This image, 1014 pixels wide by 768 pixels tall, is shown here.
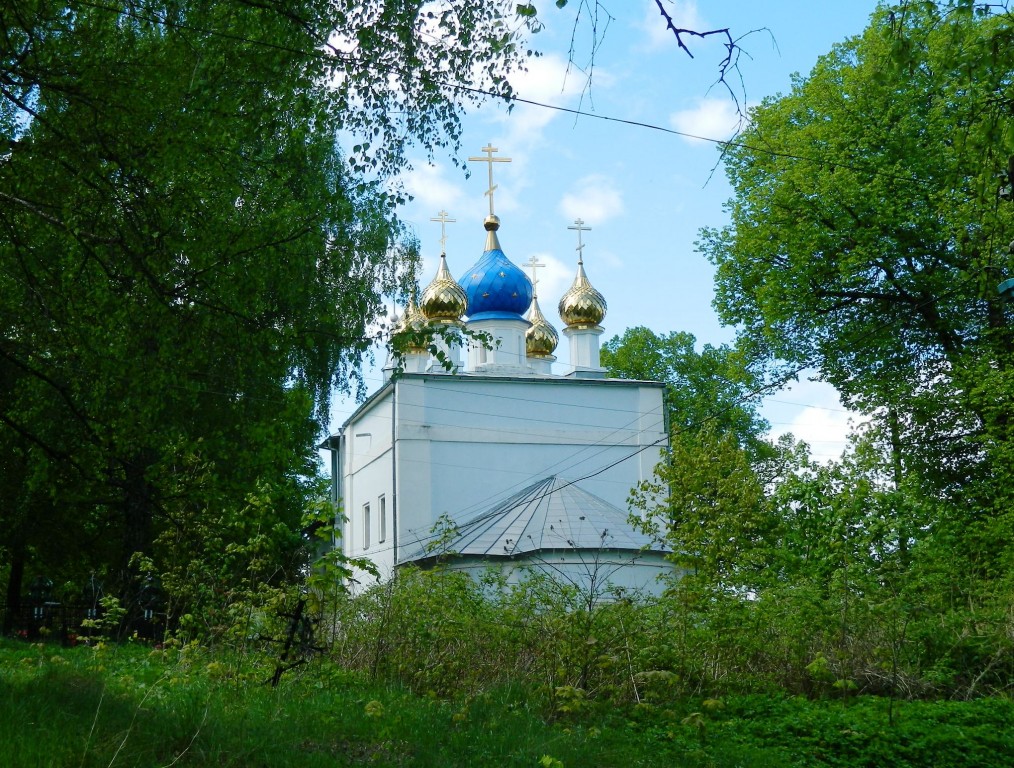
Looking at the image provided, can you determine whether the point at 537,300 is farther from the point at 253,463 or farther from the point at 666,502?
the point at 253,463

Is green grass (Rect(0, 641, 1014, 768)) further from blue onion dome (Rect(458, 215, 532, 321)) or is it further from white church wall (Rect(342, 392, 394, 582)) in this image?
blue onion dome (Rect(458, 215, 532, 321))

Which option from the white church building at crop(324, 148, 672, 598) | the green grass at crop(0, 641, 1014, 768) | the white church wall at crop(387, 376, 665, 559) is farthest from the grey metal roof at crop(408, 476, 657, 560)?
the green grass at crop(0, 641, 1014, 768)

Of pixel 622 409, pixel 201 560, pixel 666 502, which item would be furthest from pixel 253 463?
pixel 622 409

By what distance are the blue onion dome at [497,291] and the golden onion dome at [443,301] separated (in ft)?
3.90

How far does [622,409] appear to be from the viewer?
103ft

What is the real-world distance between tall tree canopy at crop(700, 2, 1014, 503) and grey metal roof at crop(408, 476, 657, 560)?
18.6 feet

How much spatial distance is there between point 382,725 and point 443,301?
24.4 metres

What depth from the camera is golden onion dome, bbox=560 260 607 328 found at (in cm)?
3328

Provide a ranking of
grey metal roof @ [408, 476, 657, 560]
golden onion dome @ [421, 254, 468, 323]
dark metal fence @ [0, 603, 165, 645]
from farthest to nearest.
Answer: golden onion dome @ [421, 254, 468, 323]
grey metal roof @ [408, 476, 657, 560]
dark metal fence @ [0, 603, 165, 645]

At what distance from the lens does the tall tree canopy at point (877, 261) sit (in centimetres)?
1984

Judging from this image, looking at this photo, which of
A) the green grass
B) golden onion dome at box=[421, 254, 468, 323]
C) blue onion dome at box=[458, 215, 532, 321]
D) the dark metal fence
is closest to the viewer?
the green grass

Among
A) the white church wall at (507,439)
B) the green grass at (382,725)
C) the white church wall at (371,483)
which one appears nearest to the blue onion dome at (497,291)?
the white church wall at (507,439)

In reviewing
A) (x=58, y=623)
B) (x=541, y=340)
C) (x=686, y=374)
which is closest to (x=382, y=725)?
(x=58, y=623)

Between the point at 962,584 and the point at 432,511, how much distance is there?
16857 millimetres
